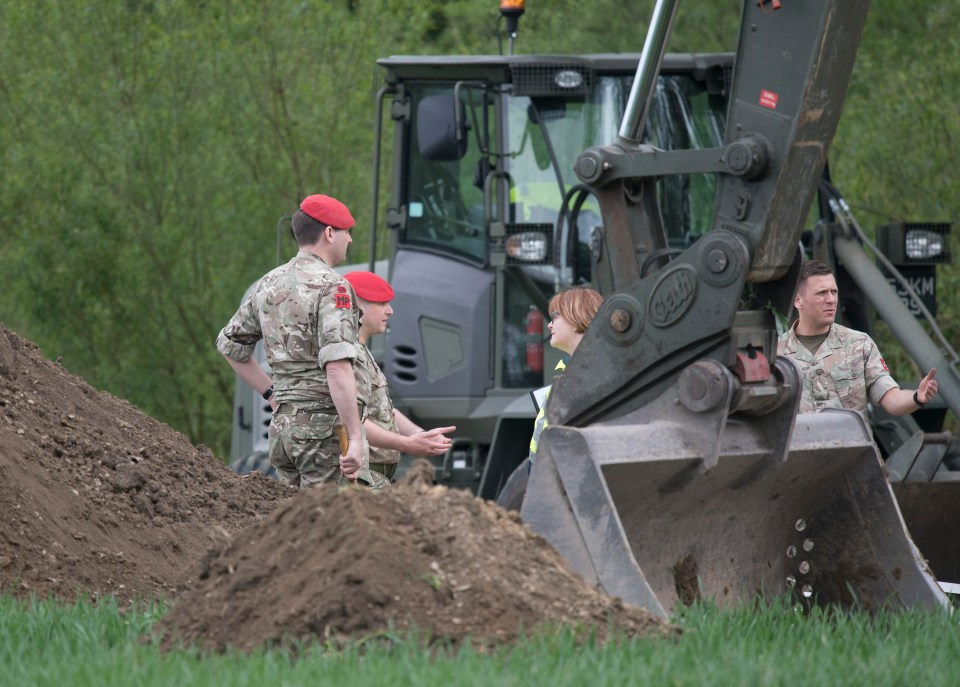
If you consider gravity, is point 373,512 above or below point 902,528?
above

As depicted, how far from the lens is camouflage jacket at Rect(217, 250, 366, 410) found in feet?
19.7

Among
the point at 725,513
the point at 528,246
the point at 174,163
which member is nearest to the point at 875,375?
the point at 725,513

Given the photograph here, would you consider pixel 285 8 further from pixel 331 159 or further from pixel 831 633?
pixel 831 633

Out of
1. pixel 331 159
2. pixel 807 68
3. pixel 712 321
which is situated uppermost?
pixel 807 68

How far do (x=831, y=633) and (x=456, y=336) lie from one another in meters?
4.56

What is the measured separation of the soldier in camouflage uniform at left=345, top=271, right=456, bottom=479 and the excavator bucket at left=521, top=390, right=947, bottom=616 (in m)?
1.28

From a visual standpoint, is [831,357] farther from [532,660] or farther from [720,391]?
[532,660]

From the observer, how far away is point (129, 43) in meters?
14.5

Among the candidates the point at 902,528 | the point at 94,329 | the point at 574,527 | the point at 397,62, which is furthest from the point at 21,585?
the point at 94,329

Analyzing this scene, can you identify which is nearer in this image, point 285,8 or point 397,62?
point 397,62

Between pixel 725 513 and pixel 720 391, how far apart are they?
27.9 inches

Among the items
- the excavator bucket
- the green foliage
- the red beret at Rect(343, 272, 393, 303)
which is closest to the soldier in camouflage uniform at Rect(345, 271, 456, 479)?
the red beret at Rect(343, 272, 393, 303)

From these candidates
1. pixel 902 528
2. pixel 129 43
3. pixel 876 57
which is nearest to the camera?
pixel 902 528

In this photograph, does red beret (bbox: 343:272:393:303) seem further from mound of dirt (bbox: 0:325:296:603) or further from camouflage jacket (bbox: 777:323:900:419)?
camouflage jacket (bbox: 777:323:900:419)
